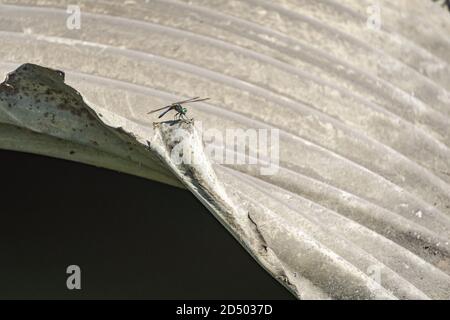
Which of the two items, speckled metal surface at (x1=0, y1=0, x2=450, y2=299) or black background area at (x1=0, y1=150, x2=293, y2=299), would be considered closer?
speckled metal surface at (x1=0, y1=0, x2=450, y2=299)

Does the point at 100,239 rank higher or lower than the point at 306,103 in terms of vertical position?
lower

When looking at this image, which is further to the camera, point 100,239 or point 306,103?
point 306,103
